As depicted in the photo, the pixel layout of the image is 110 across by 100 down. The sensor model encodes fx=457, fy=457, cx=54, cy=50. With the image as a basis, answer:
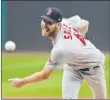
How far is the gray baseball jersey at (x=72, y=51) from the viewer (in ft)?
17.4

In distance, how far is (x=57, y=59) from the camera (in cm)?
535

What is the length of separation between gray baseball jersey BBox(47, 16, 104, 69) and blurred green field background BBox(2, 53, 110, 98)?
164 inches

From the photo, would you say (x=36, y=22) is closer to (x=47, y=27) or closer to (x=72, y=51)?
(x=72, y=51)

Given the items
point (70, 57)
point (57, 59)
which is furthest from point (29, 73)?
point (57, 59)

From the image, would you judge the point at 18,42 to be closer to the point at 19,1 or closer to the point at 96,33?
the point at 19,1

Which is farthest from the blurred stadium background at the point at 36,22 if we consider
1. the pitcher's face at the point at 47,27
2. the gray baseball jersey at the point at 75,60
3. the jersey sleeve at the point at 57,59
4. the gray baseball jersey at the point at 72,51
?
the pitcher's face at the point at 47,27

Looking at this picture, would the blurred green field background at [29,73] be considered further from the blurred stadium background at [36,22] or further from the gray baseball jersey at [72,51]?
the gray baseball jersey at [72,51]

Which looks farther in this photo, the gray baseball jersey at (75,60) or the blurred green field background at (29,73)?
the blurred green field background at (29,73)

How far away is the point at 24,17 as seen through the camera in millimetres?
19766

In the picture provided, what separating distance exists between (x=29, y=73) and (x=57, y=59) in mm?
8332

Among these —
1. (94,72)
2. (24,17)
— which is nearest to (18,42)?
(24,17)

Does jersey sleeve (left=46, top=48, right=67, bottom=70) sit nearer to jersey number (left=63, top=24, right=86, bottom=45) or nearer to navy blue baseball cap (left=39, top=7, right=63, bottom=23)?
jersey number (left=63, top=24, right=86, bottom=45)

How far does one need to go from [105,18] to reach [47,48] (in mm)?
2826

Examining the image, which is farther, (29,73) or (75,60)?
(29,73)
